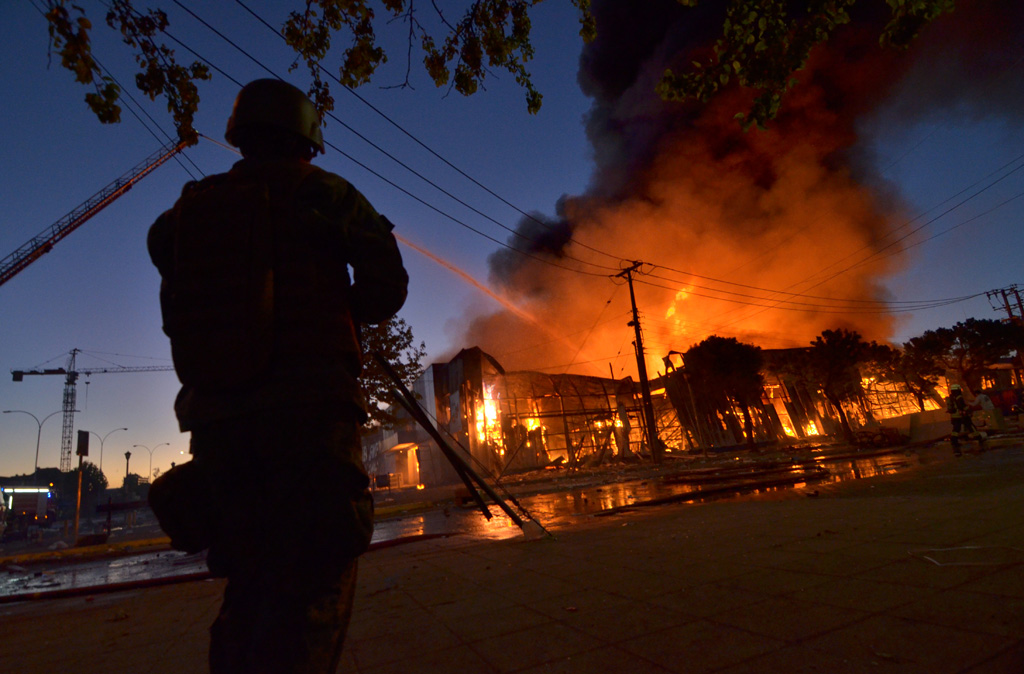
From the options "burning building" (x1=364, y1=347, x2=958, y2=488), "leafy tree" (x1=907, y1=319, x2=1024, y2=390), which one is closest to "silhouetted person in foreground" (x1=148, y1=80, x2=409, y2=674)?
"burning building" (x1=364, y1=347, x2=958, y2=488)

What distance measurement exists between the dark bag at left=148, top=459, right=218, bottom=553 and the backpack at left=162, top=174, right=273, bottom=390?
0.87ft

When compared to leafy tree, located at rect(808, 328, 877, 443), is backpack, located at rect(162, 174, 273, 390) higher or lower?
lower

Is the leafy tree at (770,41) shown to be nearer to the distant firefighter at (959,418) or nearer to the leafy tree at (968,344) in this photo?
the distant firefighter at (959,418)

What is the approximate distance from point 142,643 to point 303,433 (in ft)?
7.44

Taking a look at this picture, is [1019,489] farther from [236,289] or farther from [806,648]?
[236,289]

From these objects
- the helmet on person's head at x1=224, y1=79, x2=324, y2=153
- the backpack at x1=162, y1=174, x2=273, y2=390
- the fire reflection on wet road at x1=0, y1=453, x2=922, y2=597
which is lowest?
the fire reflection on wet road at x1=0, y1=453, x2=922, y2=597

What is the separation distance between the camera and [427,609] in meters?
2.72

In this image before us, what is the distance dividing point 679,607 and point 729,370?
2649 centimetres

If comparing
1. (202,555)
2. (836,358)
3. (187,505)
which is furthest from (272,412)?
(836,358)

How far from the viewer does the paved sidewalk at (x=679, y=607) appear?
1.70 metres

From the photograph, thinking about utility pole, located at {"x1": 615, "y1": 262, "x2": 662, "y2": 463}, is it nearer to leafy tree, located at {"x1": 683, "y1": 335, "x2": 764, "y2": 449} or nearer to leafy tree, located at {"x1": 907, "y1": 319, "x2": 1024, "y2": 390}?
leafy tree, located at {"x1": 683, "y1": 335, "x2": 764, "y2": 449}

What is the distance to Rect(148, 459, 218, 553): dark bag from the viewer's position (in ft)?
4.66

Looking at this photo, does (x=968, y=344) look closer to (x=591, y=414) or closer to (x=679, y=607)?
(x=591, y=414)

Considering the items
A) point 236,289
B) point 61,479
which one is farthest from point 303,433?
point 61,479
